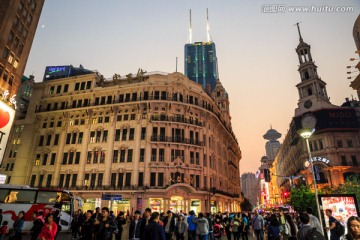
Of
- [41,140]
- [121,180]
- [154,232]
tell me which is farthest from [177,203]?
[154,232]

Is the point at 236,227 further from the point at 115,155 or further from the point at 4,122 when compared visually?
the point at 4,122

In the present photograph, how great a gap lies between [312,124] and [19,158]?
2299 inches

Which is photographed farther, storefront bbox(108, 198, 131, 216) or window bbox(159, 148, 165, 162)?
window bbox(159, 148, 165, 162)

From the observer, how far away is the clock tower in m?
53.3

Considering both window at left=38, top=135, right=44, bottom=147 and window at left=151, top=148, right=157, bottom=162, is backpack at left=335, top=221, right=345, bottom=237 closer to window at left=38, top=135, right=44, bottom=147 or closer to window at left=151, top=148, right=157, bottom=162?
window at left=151, top=148, right=157, bottom=162

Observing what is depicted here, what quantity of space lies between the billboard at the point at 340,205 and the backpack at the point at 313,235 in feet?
20.1

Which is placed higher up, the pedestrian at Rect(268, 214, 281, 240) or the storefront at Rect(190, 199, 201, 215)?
the storefront at Rect(190, 199, 201, 215)

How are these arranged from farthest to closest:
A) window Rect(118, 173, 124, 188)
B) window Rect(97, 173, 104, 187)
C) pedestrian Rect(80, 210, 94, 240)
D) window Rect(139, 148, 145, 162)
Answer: window Rect(139, 148, 145, 162) → window Rect(97, 173, 104, 187) → window Rect(118, 173, 124, 188) → pedestrian Rect(80, 210, 94, 240)

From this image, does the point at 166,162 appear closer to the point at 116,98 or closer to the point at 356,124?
the point at 116,98

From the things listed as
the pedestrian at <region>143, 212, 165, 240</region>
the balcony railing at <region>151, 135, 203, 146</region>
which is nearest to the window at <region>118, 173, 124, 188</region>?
the balcony railing at <region>151, 135, 203, 146</region>

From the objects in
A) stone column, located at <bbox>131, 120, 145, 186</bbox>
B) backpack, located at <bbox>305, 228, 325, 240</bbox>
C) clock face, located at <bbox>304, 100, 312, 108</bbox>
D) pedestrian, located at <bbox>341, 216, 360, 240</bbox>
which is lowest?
backpack, located at <bbox>305, 228, 325, 240</bbox>

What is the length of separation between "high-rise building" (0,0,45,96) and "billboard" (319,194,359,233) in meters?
39.2

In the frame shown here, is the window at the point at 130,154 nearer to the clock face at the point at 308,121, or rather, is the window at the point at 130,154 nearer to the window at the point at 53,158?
the window at the point at 53,158

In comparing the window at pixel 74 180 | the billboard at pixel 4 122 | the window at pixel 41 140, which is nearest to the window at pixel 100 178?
the window at pixel 74 180
